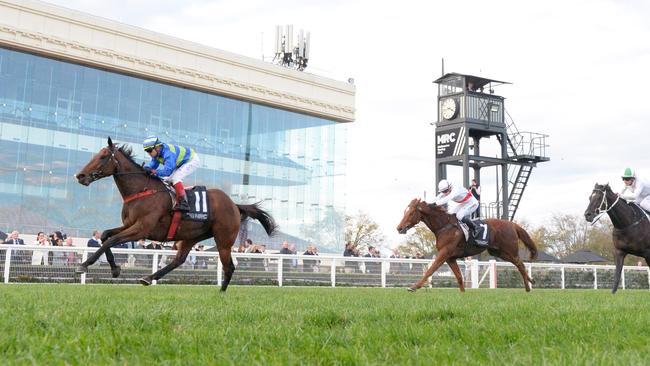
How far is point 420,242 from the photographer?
235 feet

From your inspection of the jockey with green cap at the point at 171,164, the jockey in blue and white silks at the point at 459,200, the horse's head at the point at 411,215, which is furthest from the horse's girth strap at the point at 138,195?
the jockey in blue and white silks at the point at 459,200

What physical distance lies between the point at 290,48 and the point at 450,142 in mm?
15595

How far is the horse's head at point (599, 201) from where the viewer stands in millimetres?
11617

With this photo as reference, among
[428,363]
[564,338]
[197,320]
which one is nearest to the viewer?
[428,363]

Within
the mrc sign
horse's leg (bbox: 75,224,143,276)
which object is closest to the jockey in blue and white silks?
horse's leg (bbox: 75,224,143,276)

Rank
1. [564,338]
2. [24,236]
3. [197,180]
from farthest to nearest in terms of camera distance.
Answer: [197,180], [24,236], [564,338]

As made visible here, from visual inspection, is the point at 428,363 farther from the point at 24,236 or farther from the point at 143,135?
the point at 143,135

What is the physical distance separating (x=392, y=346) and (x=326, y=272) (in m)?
17.4

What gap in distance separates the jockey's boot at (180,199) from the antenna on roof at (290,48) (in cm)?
3786

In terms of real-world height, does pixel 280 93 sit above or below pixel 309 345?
above

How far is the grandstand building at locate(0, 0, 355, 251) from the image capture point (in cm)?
3306

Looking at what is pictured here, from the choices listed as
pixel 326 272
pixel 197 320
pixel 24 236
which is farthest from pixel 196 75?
pixel 197 320

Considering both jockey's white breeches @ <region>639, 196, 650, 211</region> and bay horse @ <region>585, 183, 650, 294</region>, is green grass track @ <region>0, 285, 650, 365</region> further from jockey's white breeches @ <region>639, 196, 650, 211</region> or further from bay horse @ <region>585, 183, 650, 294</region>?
jockey's white breeches @ <region>639, 196, 650, 211</region>

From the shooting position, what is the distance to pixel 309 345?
317 cm
